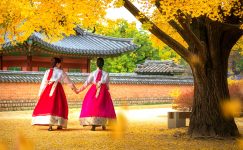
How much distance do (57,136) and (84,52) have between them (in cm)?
1662

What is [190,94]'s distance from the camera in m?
17.4

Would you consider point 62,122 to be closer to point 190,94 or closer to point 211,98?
point 211,98

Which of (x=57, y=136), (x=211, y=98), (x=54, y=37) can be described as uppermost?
(x=54, y=37)

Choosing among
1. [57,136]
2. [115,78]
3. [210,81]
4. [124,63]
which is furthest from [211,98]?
[124,63]

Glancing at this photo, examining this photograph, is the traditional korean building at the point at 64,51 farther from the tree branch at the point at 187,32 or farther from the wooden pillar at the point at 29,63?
the tree branch at the point at 187,32

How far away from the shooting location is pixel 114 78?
27.1m

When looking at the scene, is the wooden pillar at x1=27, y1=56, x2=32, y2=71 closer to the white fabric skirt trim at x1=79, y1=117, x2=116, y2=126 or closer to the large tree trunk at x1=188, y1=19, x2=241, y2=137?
the white fabric skirt trim at x1=79, y1=117, x2=116, y2=126

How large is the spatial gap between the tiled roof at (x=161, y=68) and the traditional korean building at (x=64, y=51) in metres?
7.44

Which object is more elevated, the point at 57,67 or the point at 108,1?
the point at 108,1

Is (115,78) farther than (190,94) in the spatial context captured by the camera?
Yes

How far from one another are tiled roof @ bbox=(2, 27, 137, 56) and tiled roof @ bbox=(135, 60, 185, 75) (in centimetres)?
740

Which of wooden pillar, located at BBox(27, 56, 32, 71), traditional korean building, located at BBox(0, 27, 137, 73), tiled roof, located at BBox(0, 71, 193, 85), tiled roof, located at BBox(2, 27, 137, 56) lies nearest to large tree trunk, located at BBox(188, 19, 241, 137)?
tiled roof, located at BBox(0, 71, 193, 85)

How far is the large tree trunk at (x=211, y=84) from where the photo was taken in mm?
10398

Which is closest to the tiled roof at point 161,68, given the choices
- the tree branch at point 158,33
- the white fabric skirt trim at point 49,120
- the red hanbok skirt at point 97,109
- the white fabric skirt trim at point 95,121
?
the red hanbok skirt at point 97,109
